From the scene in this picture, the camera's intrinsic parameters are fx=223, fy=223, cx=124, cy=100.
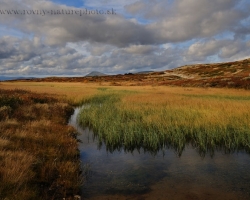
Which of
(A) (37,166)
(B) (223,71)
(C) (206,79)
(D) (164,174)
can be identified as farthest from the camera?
(B) (223,71)

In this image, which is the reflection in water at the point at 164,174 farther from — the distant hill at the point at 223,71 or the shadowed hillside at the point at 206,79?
the distant hill at the point at 223,71

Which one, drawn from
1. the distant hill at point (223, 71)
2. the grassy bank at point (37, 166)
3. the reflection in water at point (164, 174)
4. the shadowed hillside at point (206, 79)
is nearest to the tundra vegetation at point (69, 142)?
the grassy bank at point (37, 166)

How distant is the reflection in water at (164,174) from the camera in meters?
6.61

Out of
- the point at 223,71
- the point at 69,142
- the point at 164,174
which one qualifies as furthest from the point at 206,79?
the point at 164,174

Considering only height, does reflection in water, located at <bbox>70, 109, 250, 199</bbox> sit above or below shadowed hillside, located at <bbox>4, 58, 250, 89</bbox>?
below

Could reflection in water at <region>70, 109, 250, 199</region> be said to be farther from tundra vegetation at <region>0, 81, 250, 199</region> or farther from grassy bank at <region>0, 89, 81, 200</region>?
grassy bank at <region>0, 89, 81, 200</region>

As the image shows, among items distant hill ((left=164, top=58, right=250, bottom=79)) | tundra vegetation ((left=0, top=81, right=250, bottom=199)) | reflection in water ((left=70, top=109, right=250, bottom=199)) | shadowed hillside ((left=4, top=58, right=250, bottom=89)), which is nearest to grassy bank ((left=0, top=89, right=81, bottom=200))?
tundra vegetation ((left=0, top=81, right=250, bottom=199))

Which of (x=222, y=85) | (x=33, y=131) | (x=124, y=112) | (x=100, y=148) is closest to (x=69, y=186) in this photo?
(x=100, y=148)

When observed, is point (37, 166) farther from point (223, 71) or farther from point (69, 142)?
point (223, 71)

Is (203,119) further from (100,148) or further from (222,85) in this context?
(222,85)

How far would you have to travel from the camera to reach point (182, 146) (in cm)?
1075

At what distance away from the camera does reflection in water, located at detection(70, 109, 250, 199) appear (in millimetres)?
6605

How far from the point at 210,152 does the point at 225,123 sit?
147 inches

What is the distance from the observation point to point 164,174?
793 cm
